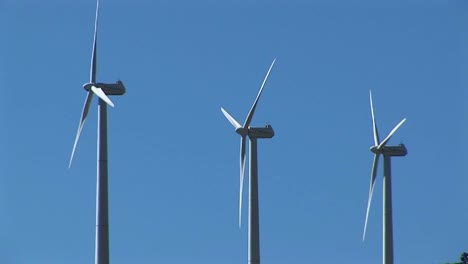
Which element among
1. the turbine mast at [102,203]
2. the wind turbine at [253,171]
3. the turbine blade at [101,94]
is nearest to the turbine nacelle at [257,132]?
the wind turbine at [253,171]

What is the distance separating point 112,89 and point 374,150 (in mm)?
29494

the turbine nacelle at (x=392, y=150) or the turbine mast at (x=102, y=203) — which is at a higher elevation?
the turbine nacelle at (x=392, y=150)

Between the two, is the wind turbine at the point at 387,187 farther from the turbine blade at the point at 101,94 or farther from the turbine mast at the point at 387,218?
the turbine blade at the point at 101,94

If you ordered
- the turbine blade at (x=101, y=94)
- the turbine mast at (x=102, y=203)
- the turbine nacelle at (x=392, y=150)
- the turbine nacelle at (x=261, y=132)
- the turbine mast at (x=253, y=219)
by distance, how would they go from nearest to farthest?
the turbine mast at (x=102, y=203)
the turbine blade at (x=101, y=94)
the turbine mast at (x=253, y=219)
the turbine nacelle at (x=261, y=132)
the turbine nacelle at (x=392, y=150)

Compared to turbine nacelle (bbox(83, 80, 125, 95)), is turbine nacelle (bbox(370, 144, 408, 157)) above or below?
below

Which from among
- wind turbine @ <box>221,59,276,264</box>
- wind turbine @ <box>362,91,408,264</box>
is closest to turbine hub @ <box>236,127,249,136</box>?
wind turbine @ <box>221,59,276,264</box>

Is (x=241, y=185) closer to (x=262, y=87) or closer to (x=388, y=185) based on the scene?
(x=262, y=87)

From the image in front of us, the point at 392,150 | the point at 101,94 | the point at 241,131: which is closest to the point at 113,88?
the point at 101,94

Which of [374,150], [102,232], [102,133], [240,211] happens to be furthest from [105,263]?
[374,150]

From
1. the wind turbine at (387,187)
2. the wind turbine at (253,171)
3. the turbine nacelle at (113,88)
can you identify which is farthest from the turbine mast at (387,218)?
the turbine nacelle at (113,88)

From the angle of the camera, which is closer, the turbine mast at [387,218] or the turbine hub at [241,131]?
the turbine hub at [241,131]

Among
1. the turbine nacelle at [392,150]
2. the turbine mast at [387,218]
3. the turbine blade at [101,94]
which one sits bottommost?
the turbine mast at [387,218]

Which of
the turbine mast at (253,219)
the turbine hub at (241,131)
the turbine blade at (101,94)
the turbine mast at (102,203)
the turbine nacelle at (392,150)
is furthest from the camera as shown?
the turbine nacelle at (392,150)

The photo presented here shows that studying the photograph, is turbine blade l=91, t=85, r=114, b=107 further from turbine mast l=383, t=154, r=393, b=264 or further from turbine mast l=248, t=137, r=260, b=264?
turbine mast l=383, t=154, r=393, b=264
